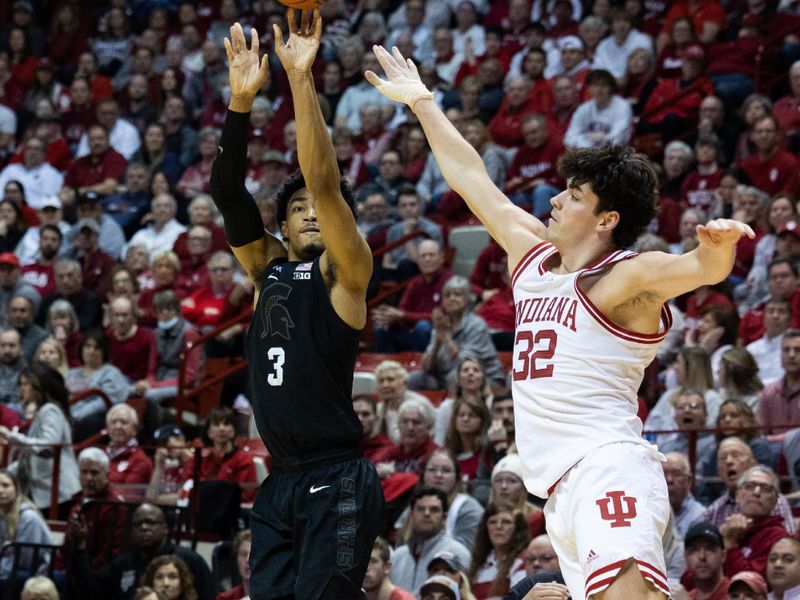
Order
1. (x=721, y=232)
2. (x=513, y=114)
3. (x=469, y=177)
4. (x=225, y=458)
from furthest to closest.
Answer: (x=513, y=114) → (x=225, y=458) → (x=469, y=177) → (x=721, y=232)

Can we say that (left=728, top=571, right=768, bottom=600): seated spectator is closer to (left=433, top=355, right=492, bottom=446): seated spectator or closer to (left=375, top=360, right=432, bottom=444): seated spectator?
(left=433, top=355, right=492, bottom=446): seated spectator

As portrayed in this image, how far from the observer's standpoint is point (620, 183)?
5.31 m

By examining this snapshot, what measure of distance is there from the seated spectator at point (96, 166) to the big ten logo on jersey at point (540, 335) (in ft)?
43.9

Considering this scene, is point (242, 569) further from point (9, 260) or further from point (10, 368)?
point (9, 260)

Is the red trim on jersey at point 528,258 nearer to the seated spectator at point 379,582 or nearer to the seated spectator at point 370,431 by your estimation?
the seated spectator at point 379,582

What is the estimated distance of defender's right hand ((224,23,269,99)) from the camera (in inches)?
228

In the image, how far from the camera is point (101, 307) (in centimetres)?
1512

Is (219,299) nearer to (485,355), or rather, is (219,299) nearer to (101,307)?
(101,307)

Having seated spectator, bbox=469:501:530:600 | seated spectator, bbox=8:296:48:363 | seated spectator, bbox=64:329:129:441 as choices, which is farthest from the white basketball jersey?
seated spectator, bbox=8:296:48:363

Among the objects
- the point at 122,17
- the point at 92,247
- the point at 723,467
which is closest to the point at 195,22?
the point at 122,17

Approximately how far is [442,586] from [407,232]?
654cm

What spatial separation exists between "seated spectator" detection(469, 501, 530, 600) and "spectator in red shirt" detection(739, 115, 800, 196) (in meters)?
5.46

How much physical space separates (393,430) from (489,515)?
1.90m

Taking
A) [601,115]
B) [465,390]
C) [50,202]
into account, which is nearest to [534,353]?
[465,390]
